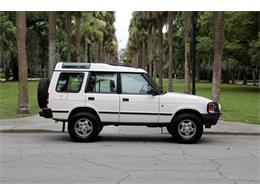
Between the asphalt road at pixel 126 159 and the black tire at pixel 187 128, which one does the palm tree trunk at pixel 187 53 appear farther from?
the black tire at pixel 187 128

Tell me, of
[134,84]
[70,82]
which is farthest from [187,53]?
[70,82]

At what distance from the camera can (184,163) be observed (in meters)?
8.96

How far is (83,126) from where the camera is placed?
38.7 ft

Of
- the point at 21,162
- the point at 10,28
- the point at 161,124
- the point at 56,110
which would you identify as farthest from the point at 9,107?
the point at 10,28

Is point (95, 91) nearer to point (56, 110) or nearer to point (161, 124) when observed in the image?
point (56, 110)

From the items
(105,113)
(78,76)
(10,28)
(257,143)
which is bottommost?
(257,143)

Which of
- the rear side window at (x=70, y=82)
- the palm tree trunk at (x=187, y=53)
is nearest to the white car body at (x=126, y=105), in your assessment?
the rear side window at (x=70, y=82)

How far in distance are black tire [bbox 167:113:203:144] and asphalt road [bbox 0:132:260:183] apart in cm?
26

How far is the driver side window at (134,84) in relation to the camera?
39.0 ft

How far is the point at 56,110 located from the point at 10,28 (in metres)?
39.3

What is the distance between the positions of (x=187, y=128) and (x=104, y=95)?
2.36 meters

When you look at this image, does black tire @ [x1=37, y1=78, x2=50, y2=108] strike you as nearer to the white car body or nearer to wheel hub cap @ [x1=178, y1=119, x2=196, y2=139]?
the white car body

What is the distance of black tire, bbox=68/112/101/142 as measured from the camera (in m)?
11.7

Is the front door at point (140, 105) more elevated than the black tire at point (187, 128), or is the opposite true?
the front door at point (140, 105)
